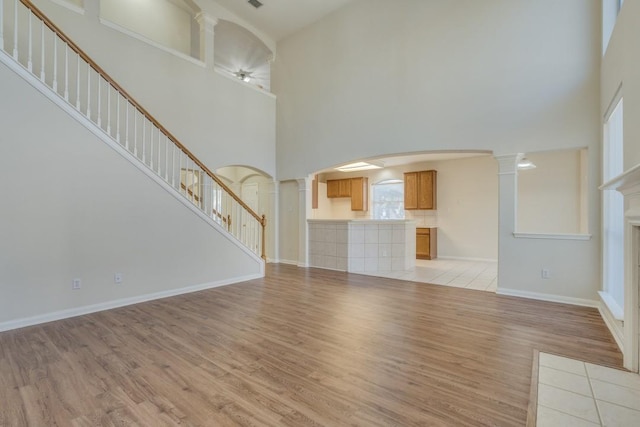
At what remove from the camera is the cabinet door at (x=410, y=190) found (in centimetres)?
860

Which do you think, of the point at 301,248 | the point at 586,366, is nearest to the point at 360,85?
the point at 301,248

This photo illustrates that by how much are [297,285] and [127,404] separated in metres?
3.31

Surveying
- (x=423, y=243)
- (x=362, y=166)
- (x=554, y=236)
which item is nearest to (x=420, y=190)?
(x=423, y=243)

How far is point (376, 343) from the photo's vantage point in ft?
9.13

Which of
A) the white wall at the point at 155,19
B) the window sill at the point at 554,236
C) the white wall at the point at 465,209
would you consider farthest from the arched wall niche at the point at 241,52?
the window sill at the point at 554,236

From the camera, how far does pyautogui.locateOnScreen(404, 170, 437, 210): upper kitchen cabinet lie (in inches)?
330

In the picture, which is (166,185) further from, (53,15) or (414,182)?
(414,182)

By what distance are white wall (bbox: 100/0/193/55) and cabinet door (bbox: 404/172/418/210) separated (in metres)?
6.61

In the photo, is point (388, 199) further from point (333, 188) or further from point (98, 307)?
point (98, 307)

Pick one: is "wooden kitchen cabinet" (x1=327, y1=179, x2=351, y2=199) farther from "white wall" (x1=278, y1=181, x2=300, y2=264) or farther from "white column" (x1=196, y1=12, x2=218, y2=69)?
"white column" (x1=196, y1=12, x2=218, y2=69)

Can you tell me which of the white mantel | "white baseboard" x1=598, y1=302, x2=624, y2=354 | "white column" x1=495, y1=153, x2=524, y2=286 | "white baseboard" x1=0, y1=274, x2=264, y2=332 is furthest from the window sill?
"white baseboard" x1=0, y1=274, x2=264, y2=332

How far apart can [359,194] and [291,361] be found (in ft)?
24.4

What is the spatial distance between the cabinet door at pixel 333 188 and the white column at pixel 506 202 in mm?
5830

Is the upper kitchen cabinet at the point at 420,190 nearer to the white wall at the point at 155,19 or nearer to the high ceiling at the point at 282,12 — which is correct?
the high ceiling at the point at 282,12
